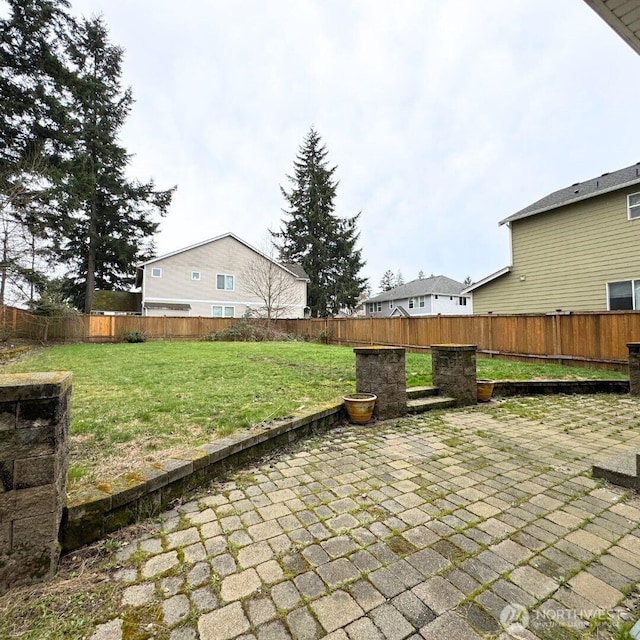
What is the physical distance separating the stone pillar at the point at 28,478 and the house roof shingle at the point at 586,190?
1361 centimetres

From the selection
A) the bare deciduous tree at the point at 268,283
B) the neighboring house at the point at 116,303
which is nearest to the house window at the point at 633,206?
the bare deciduous tree at the point at 268,283

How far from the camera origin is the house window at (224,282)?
23406 millimetres

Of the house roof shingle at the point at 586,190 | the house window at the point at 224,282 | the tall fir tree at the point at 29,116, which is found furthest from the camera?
the house window at the point at 224,282

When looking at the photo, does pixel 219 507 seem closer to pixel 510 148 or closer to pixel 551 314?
pixel 551 314

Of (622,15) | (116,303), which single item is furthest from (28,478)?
(116,303)

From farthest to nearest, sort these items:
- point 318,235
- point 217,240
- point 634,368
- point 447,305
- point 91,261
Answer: point 447,305 → point 318,235 → point 217,240 → point 91,261 → point 634,368

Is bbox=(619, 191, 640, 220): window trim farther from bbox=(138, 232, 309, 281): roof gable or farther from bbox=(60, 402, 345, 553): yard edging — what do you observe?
bbox=(138, 232, 309, 281): roof gable

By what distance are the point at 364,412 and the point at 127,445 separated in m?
2.64

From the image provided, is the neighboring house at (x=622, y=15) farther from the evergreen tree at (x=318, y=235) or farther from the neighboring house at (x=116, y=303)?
the evergreen tree at (x=318, y=235)

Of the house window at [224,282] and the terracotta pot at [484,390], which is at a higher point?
the house window at [224,282]

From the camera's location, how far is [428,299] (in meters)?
28.7

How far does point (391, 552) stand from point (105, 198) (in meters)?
27.6

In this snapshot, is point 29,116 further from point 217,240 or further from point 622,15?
point 622,15

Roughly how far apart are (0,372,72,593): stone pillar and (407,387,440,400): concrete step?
14.3 ft
